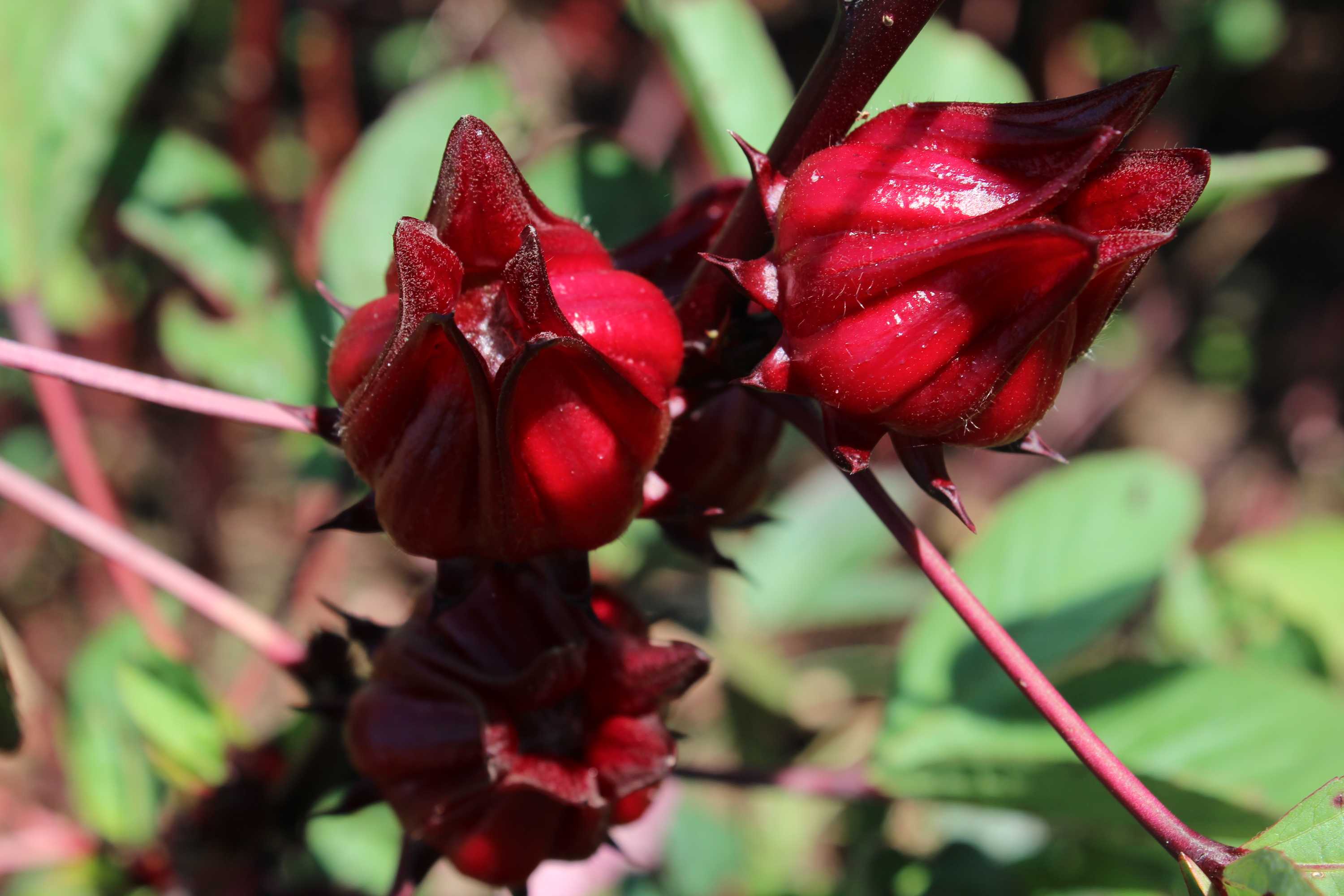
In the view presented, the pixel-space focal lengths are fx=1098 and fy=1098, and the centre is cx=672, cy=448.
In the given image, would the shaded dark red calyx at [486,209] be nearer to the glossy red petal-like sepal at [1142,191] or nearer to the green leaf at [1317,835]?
the glossy red petal-like sepal at [1142,191]

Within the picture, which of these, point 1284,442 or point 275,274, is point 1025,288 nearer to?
point 275,274

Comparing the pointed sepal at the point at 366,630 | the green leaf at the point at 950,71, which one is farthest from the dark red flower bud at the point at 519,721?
the green leaf at the point at 950,71

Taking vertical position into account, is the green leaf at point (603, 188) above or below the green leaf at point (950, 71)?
below

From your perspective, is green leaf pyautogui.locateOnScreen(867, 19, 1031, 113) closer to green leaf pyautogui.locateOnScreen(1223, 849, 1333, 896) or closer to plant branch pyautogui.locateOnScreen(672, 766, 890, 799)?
plant branch pyautogui.locateOnScreen(672, 766, 890, 799)

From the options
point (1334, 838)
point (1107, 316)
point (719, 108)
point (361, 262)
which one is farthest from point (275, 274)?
point (1334, 838)

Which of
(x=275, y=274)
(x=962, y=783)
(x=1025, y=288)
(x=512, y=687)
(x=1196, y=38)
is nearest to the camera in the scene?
(x=1025, y=288)

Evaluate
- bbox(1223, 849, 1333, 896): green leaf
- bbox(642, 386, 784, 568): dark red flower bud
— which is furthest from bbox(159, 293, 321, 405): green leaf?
bbox(1223, 849, 1333, 896): green leaf
